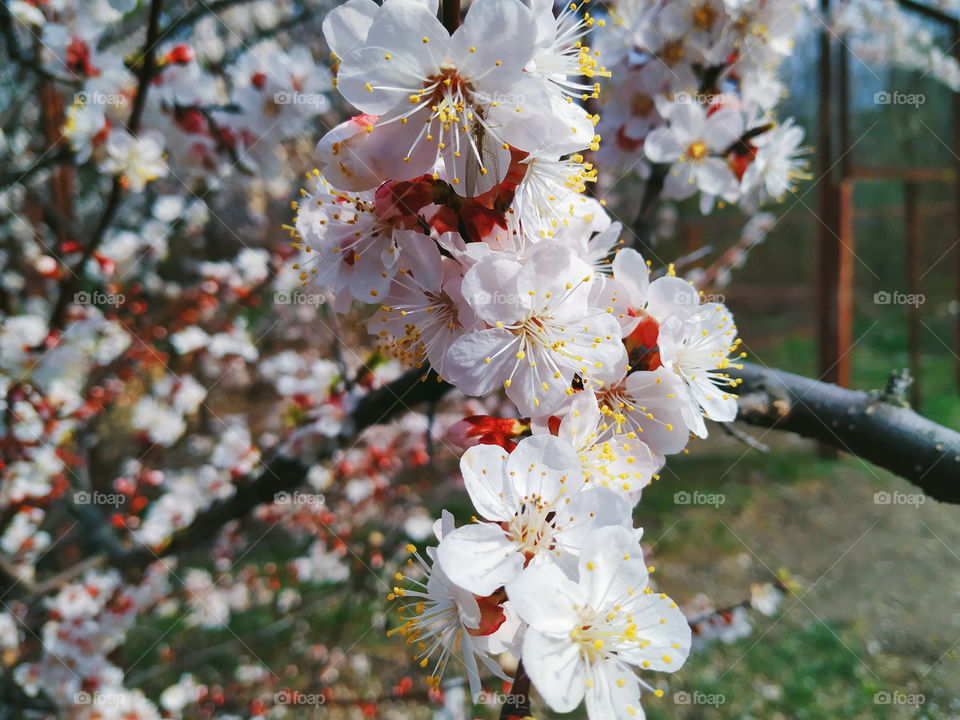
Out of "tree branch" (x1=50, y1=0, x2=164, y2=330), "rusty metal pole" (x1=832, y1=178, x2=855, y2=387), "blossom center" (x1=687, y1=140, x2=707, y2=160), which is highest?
"blossom center" (x1=687, y1=140, x2=707, y2=160)

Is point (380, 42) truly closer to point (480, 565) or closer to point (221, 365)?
point (480, 565)

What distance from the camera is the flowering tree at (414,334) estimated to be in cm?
61

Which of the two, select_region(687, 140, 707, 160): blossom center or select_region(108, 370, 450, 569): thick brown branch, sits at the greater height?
select_region(687, 140, 707, 160): blossom center

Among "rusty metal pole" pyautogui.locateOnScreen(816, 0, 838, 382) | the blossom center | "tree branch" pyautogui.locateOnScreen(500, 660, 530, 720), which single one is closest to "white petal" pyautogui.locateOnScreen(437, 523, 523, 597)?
"tree branch" pyautogui.locateOnScreen(500, 660, 530, 720)

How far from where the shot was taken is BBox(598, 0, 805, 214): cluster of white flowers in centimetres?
138

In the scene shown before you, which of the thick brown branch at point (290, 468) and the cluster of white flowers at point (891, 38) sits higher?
the cluster of white flowers at point (891, 38)

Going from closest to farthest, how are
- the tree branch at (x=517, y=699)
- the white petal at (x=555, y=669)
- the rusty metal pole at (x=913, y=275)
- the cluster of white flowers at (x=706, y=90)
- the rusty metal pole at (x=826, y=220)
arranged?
the white petal at (x=555, y=669), the tree branch at (x=517, y=699), the cluster of white flowers at (x=706, y=90), the rusty metal pole at (x=826, y=220), the rusty metal pole at (x=913, y=275)

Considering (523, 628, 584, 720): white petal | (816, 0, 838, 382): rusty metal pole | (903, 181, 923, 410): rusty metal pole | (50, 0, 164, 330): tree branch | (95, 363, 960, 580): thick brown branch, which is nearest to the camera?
(523, 628, 584, 720): white petal

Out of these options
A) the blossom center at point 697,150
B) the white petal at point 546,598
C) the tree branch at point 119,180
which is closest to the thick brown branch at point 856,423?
the white petal at point 546,598

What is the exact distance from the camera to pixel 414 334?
77cm

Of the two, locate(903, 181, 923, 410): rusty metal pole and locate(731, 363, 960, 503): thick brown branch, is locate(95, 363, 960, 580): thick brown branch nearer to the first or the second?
locate(731, 363, 960, 503): thick brown branch

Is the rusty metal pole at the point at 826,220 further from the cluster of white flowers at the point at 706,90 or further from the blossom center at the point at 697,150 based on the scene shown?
the blossom center at the point at 697,150

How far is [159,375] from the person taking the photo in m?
3.07

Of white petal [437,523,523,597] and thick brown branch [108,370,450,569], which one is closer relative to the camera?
white petal [437,523,523,597]
